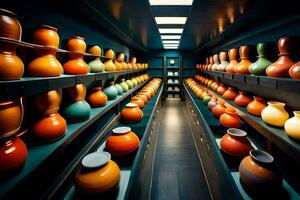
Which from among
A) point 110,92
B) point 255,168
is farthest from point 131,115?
point 255,168

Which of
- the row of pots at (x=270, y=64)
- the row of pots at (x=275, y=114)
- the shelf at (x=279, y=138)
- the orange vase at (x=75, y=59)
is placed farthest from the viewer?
the orange vase at (x=75, y=59)

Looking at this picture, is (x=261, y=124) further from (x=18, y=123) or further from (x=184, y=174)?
(x=18, y=123)

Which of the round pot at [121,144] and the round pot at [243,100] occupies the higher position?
the round pot at [243,100]

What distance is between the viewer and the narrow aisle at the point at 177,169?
6.47ft

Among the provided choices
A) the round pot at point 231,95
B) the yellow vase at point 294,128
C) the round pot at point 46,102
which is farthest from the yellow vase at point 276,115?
the round pot at point 46,102

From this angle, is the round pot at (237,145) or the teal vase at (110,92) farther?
the teal vase at (110,92)

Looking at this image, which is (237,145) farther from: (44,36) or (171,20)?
(171,20)

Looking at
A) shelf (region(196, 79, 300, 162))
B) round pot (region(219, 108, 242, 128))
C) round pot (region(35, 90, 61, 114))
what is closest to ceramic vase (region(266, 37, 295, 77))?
shelf (region(196, 79, 300, 162))

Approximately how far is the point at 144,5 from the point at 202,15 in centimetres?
79

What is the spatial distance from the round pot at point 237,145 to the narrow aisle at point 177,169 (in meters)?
0.77

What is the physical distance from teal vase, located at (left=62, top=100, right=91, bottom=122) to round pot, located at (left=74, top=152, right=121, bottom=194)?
43cm

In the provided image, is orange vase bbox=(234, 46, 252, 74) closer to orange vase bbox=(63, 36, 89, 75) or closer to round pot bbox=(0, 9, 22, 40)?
orange vase bbox=(63, 36, 89, 75)

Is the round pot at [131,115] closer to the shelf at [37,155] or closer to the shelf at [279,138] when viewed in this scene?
the shelf at [37,155]

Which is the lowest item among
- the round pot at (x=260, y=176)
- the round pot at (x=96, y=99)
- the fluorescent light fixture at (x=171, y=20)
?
the round pot at (x=260, y=176)
